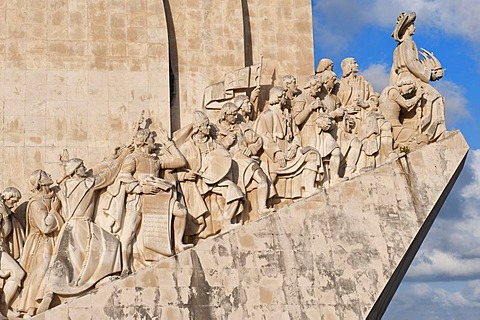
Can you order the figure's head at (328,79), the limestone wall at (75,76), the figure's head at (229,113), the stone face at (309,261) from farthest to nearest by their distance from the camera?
the figure's head at (328,79) < the limestone wall at (75,76) < the figure's head at (229,113) < the stone face at (309,261)

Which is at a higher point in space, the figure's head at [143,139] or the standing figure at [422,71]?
the standing figure at [422,71]

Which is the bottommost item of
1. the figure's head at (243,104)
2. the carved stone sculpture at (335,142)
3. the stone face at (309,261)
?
the stone face at (309,261)

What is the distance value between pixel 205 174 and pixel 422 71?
139 inches

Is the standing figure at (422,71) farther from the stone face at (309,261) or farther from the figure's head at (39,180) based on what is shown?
the figure's head at (39,180)

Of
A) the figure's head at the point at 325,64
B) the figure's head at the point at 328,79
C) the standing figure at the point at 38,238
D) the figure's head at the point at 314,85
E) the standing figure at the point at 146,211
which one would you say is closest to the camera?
the standing figure at the point at 38,238

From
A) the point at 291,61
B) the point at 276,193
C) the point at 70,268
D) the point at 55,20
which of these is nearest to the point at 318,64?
the point at 291,61

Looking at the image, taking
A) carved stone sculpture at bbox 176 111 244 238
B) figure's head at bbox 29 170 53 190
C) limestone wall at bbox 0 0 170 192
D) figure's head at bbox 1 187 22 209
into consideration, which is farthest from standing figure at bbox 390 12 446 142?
figure's head at bbox 1 187 22 209

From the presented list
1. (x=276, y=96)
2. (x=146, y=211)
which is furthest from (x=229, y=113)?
(x=146, y=211)

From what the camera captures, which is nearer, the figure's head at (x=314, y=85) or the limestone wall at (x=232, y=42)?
the figure's head at (x=314, y=85)

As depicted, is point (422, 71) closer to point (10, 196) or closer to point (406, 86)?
point (406, 86)

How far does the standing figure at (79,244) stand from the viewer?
11461mm

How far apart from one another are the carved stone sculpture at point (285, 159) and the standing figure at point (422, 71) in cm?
170


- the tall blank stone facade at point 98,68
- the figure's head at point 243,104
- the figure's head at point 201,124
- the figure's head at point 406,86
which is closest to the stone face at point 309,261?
the figure's head at point 406,86

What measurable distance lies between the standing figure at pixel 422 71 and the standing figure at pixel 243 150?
231cm
